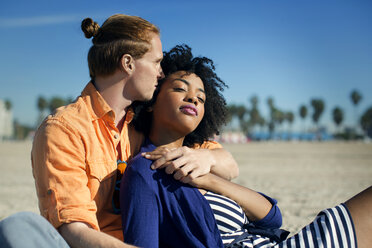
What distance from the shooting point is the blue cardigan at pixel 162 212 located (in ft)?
6.72

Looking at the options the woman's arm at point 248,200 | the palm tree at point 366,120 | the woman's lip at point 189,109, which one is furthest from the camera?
the palm tree at point 366,120

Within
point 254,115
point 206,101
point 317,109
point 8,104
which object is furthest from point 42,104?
point 206,101

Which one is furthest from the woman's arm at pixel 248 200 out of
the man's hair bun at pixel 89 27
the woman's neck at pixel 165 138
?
the man's hair bun at pixel 89 27

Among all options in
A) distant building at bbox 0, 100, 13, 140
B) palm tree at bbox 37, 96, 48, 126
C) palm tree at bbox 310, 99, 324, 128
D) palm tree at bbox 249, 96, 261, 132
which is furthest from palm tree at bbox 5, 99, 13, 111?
palm tree at bbox 310, 99, 324, 128

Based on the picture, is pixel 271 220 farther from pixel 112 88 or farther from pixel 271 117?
pixel 271 117

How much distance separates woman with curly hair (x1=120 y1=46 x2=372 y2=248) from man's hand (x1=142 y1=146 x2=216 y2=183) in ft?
0.06

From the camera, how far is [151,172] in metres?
2.20

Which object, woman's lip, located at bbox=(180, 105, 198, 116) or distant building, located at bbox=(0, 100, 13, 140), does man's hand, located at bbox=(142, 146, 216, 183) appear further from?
distant building, located at bbox=(0, 100, 13, 140)

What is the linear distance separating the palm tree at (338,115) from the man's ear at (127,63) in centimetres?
10936

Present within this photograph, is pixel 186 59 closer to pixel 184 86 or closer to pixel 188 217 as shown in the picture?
pixel 184 86

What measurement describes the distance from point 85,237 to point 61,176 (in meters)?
0.37

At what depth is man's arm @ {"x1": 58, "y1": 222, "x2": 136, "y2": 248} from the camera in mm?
1815

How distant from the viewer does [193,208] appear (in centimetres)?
217

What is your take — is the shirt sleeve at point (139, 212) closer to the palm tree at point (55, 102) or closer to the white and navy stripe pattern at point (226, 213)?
the white and navy stripe pattern at point (226, 213)
